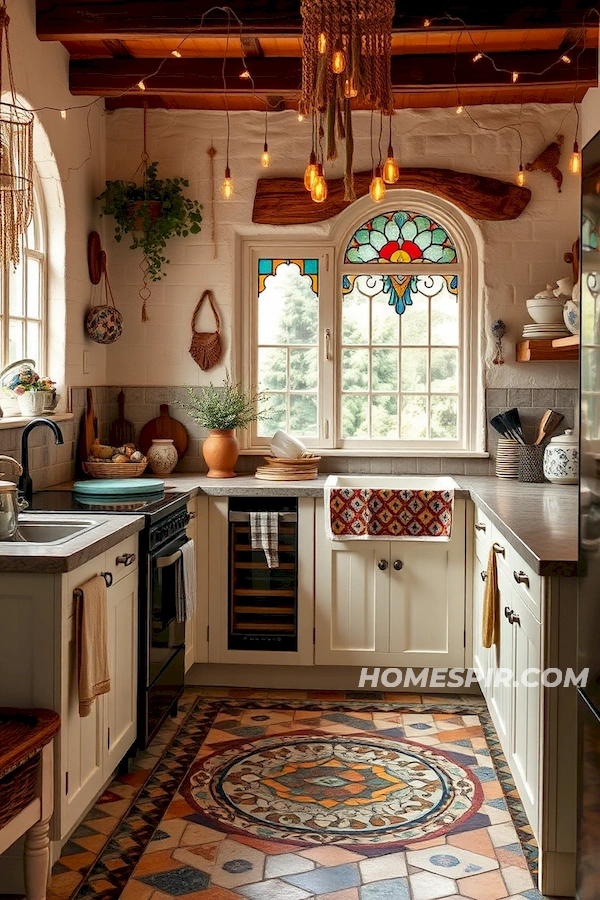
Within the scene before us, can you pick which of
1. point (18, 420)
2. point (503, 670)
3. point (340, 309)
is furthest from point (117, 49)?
point (503, 670)

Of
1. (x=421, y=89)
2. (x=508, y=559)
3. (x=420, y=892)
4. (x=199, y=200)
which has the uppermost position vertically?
(x=421, y=89)

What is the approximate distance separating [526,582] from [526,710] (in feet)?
1.29

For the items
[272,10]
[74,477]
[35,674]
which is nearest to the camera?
[35,674]

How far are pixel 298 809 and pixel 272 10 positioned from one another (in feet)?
10.5

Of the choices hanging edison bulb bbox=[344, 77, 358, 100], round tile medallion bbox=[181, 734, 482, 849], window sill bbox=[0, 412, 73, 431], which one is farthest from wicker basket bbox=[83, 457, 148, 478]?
hanging edison bulb bbox=[344, 77, 358, 100]

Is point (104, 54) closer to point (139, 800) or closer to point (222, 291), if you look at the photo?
point (222, 291)

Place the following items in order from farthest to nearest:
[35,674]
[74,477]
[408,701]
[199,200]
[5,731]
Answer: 1. [199,200]
2. [74,477]
3. [408,701]
4. [35,674]
5. [5,731]

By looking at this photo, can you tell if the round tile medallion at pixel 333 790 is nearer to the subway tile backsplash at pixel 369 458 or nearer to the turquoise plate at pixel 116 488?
the turquoise plate at pixel 116 488

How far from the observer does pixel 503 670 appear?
3.53m

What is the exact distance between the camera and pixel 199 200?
535 cm

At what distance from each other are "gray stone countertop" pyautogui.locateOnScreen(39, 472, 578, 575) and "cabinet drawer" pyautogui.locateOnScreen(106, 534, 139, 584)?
2.95ft

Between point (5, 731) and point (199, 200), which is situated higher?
point (199, 200)

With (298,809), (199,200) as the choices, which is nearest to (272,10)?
(199,200)

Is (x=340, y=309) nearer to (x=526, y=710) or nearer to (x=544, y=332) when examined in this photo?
(x=544, y=332)
